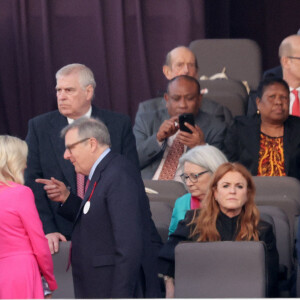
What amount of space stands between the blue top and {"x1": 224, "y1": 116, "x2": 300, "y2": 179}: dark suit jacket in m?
1.13

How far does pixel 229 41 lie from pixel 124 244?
403 centimetres

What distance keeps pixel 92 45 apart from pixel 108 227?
4.37m

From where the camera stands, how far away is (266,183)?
15.7ft

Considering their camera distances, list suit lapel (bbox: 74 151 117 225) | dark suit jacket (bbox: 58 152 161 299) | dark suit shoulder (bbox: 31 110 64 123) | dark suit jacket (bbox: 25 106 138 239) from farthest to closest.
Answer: dark suit shoulder (bbox: 31 110 64 123), dark suit jacket (bbox: 25 106 138 239), suit lapel (bbox: 74 151 117 225), dark suit jacket (bbox: 58 152 161 299)

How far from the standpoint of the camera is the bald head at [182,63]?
650 centimetres

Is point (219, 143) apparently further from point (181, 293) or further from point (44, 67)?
point (44, 67)

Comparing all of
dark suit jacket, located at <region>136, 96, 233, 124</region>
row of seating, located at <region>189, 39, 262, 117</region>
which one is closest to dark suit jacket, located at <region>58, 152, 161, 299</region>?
dark suit jacket, located at <region>136, 96, 233, 124</region>

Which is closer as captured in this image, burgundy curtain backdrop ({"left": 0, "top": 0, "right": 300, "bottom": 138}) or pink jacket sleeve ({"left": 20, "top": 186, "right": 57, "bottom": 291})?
pink jacket sleeve ({"left": 20, "top": 186, "right": 57, "bottom": 291})

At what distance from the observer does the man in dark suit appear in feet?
14.6

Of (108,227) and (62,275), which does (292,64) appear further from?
(108,227)

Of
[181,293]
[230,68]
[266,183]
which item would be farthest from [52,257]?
[230,68]

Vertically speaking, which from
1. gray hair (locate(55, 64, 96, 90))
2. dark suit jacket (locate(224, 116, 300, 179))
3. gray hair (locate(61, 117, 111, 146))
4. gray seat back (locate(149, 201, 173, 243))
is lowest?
gray seat back (locate(149, 201, 173, 243))

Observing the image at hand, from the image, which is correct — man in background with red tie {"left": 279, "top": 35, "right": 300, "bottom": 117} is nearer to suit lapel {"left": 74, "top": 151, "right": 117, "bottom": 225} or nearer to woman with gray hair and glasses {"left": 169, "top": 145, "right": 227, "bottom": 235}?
woman with gray hair and glasses {"left": 169, "top": 145, "right": 227, "bottom": 235}

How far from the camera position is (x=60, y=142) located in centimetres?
451
